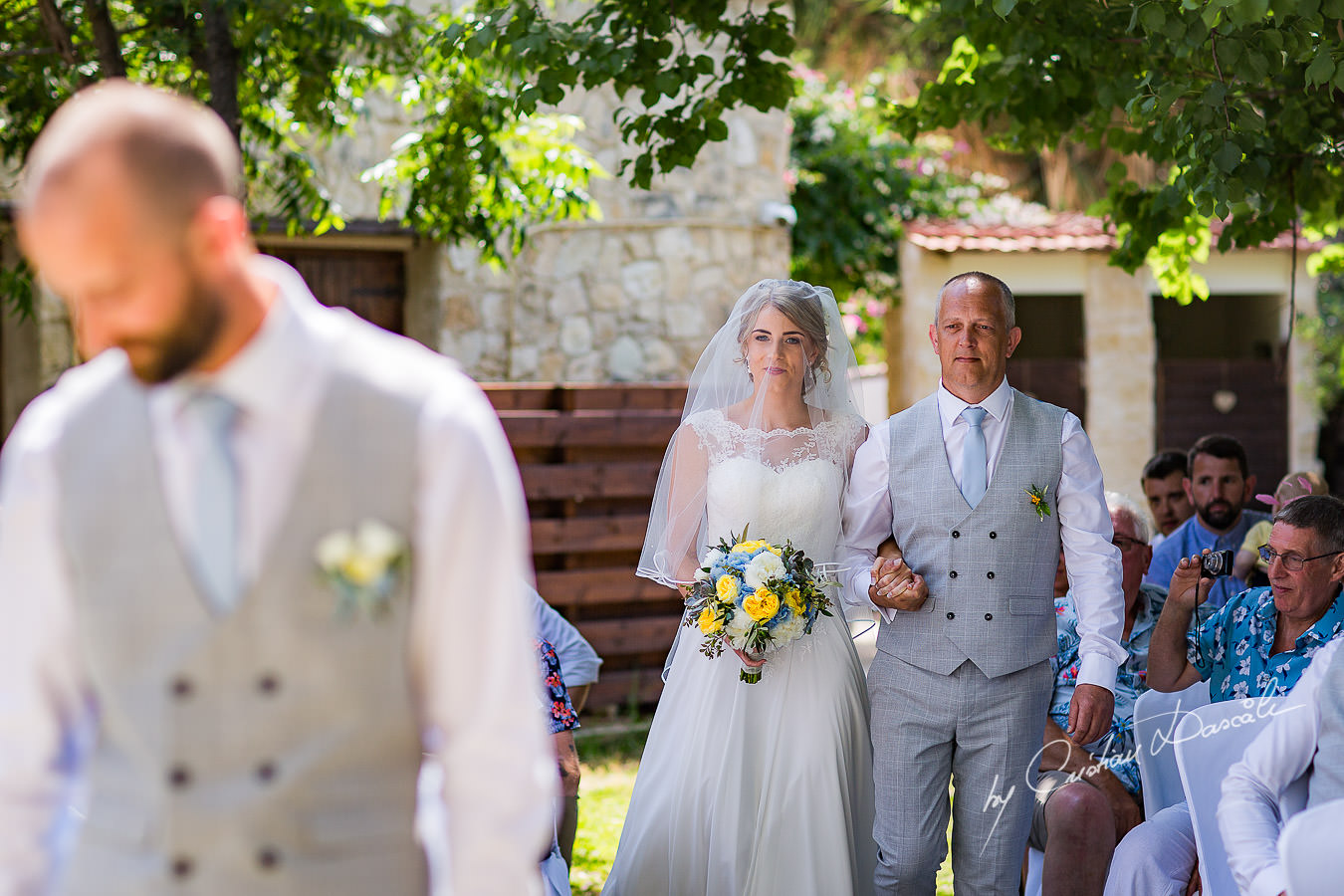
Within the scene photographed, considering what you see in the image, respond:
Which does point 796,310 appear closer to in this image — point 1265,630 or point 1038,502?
point 1038,502

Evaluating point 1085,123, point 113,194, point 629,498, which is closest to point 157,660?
point 113,194

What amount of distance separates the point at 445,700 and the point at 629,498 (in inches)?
271

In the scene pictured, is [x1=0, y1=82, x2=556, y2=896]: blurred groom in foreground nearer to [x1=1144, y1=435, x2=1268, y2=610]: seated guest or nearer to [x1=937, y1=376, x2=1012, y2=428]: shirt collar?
[x1=937, y1=376, x2=1012, y2=428]: shirt collar

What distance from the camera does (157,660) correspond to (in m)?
1.58

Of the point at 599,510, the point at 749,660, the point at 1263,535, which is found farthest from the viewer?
the point at 599,510

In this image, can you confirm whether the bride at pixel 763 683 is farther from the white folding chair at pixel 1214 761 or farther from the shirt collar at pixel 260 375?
the shirt collar at pixel 260 375

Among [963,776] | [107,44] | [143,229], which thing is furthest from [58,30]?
[143,229]

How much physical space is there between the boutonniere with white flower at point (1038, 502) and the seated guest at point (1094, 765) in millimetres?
405

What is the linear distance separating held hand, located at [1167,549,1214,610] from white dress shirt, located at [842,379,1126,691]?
0.72 ft

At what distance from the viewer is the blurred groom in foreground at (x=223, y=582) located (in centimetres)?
157

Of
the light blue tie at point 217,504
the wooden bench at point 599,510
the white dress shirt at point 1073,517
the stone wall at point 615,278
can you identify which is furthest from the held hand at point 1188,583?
the stone wall at point 615,278

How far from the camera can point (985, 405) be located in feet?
12.8
